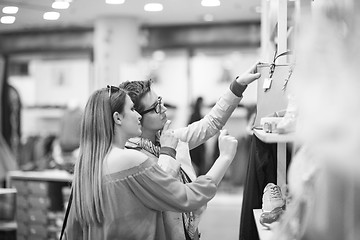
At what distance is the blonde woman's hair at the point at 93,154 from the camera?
8.15 feet

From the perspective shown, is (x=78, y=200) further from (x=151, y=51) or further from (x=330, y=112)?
(x=151, y=51)

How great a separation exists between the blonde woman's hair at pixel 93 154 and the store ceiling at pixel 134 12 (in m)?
3.95

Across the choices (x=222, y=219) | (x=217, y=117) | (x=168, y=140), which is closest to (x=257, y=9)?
(x=222, y=219)

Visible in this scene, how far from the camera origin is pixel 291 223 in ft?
5.10

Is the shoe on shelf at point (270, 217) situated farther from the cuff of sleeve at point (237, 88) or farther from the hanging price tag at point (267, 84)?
the cuff of sleeve at point (237, 88)

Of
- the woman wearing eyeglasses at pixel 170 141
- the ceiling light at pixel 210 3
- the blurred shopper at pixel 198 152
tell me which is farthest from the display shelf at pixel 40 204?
the woman wearing eyeglasses at pixel 170 141

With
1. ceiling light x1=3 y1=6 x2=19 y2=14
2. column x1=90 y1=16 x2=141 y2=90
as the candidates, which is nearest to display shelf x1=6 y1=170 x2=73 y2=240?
ceiling light x1=3 y1=6 x2=19 y2=14

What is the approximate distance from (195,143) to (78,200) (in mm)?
929

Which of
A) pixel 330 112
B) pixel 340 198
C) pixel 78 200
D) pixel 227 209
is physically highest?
pixel 330 112

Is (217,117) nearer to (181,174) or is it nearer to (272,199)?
(181,174)

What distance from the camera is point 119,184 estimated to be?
97.1 inches

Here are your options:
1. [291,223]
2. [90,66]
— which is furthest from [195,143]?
[90,66]

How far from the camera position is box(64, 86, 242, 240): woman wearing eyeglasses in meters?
2.45

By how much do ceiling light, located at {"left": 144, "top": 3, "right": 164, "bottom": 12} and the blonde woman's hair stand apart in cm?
514
